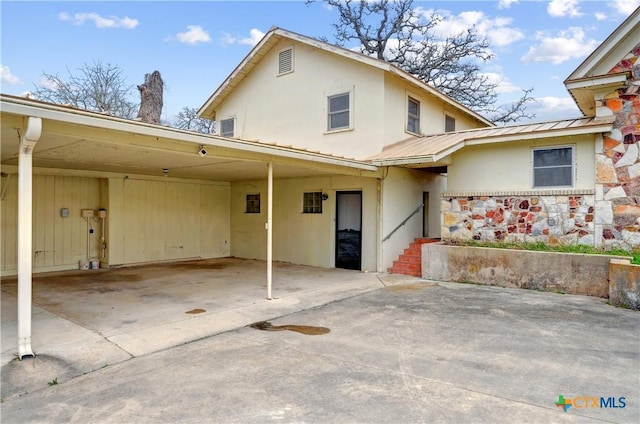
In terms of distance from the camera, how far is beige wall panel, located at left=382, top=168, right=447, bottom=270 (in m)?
10.0

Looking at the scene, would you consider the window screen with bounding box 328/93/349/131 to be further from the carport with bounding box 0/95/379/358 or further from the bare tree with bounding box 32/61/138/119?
the bare tree with bounding box 32/61/138/119

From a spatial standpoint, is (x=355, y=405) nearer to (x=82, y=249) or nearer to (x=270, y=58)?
(x=82, y=249)

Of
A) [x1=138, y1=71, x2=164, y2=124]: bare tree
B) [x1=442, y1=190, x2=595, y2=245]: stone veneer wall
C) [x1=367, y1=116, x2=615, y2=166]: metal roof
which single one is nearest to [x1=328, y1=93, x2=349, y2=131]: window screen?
[x1=367, y1=116, x2=615, y2=166]: metal roof

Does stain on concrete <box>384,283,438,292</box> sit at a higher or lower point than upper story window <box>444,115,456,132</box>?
lower

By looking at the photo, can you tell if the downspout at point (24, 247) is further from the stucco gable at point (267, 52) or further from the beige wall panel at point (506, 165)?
the beige wall panel at point (506, 165)

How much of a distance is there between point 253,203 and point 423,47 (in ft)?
47.4

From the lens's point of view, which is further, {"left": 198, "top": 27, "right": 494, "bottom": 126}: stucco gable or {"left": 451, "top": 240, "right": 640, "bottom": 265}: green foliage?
{"left": 198, "top": 27, "right": 494, "bottom": 126}: stucco gable

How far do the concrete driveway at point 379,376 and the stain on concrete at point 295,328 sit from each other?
0.11m

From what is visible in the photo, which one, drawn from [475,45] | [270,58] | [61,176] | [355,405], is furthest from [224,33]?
[355,405]

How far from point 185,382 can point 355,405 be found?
5.30ft

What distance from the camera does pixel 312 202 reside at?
11227 mm

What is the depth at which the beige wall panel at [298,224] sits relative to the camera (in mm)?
10188

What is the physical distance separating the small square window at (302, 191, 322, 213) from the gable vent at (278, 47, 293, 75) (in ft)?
13.2

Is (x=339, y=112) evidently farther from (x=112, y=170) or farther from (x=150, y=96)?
(x=150, y=96)
